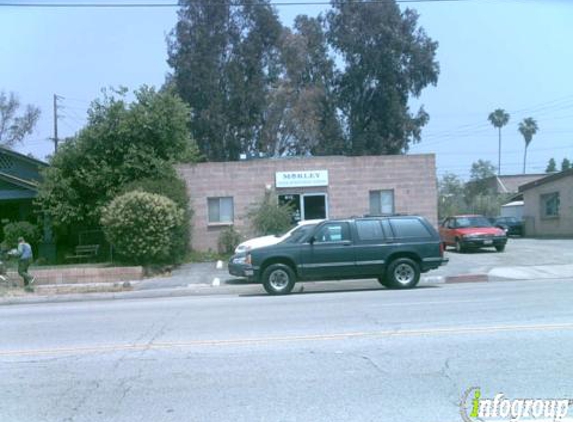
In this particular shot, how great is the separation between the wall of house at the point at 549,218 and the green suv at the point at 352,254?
70.1ft

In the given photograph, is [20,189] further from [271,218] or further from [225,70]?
[225,70]

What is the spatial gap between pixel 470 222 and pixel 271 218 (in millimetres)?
9580

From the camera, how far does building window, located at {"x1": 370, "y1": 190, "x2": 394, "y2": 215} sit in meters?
25.1

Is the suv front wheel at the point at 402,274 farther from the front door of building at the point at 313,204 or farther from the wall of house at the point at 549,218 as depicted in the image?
the wall of house at the point at 549,218

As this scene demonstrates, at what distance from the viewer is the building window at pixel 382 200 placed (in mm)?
25109

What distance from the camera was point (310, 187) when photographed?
24.7m

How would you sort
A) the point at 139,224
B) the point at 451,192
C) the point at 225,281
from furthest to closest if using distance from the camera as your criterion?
1. the point at 451,192
2. the point at 139,224
3. the point at 225,281

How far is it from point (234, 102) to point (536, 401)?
41125 mm

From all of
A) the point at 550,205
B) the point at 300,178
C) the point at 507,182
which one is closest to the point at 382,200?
the point at 300,178

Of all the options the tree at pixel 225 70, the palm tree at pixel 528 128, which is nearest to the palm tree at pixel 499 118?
the palm tree at pixel 528 128

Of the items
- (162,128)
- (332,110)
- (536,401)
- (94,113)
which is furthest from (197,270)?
(332,110)

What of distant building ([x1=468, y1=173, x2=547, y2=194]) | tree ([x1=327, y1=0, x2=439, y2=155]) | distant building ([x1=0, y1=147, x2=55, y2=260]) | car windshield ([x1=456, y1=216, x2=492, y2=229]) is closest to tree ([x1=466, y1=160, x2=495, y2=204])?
distant building ([x1=468, y1=173, x2=547, y2=194])

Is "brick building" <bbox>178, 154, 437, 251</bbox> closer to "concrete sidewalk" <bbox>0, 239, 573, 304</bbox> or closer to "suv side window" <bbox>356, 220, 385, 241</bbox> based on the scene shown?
"concrete sidewalk" <bbox>0, 239, 573, 304</bbox>

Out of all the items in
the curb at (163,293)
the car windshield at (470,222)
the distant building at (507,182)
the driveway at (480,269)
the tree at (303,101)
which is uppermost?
the tree at (303,101)
